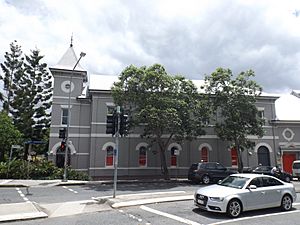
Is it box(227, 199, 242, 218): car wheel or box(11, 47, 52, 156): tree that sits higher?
box(11, 47, 52, 156): tree

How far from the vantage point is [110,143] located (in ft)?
87.7

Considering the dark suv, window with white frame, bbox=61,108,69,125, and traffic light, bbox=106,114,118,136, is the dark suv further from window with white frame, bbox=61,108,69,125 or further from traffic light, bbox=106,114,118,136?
window with white frame, bbox=61,108,69,125

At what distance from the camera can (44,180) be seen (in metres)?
22.7

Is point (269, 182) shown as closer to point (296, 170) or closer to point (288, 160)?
point (296, 170)

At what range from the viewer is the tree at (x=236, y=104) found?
24828 millimetres

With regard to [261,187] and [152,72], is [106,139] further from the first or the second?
[261,187]

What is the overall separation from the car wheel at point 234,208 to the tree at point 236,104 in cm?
1567

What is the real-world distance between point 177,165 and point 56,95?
13875 millimetres

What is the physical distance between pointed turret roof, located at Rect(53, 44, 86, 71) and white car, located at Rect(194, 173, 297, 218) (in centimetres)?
2188

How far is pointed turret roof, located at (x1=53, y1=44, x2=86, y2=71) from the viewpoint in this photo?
2851cm

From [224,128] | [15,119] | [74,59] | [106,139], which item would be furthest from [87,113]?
[15,119]

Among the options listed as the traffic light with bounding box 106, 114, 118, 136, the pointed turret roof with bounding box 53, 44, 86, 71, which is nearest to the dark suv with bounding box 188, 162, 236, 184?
the traffic light with bounding box 106, 114, 118, 136

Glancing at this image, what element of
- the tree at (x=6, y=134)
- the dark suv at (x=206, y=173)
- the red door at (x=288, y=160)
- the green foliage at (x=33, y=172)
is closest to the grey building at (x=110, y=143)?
the red door at (x=288, y=160)

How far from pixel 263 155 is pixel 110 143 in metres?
16.0
